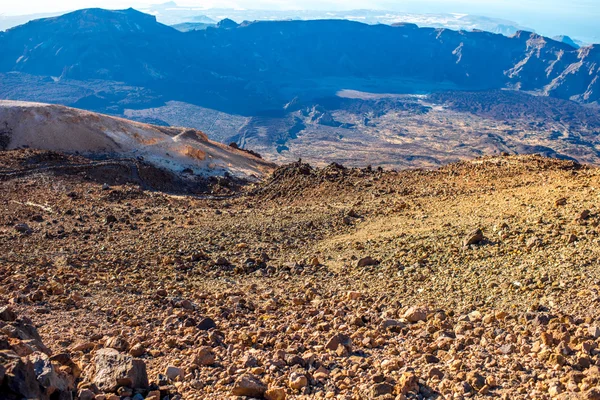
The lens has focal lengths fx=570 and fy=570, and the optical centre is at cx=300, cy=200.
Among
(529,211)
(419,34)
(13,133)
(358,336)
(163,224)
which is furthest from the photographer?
(419,34)

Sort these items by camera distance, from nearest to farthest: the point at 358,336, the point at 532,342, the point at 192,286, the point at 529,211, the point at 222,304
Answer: the point at 532,342, the point at 358,336, the point at 222,304, the point at 192,286, the point at 529,211

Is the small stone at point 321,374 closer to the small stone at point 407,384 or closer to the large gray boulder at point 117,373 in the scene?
the small stone at point 407,384

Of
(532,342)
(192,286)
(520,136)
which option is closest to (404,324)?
(532,342)

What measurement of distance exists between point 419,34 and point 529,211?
196246 millimetres

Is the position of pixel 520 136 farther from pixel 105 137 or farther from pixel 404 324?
pixel 404 324

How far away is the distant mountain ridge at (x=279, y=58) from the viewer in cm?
14038

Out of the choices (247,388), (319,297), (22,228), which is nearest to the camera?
(247,388)

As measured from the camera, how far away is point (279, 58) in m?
176

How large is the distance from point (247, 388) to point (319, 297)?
10.5 ft

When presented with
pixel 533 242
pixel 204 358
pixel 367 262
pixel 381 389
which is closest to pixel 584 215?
pixel 533 242

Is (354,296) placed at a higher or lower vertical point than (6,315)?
lower

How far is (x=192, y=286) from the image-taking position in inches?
360

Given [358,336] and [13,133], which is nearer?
[358,336]

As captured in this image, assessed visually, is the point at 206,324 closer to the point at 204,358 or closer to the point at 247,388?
the point at 204,358
